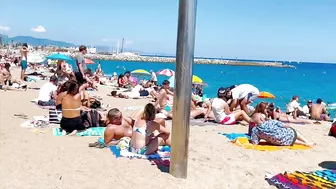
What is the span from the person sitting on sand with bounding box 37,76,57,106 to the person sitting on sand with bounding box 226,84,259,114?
439 cm

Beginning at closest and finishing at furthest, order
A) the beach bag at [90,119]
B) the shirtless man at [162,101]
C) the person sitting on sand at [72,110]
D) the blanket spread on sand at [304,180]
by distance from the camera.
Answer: the blanket spread on sand at [304,180] → the person sitting on sand at [72,110] → the beach bag at [90,119] → the shirtless man at [162,101]

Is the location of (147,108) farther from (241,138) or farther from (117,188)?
(241,138)

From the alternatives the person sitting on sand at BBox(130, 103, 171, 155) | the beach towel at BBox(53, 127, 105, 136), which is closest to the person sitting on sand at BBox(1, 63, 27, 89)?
the beach towel at BBox(53, 127, 105, 136)

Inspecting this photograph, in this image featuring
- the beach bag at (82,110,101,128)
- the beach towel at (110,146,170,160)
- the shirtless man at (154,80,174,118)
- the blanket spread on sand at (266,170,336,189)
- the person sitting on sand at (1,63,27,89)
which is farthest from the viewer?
the person sitting on sand at (1,63,27,89)

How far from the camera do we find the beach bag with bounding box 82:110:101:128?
6797 mm

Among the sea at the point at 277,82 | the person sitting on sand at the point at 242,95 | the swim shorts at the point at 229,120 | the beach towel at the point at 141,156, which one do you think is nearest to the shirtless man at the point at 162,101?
the swim shorts at the point at 229,120

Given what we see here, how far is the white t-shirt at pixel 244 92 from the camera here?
8891 mm

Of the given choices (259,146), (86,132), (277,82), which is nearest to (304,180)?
(259,146)

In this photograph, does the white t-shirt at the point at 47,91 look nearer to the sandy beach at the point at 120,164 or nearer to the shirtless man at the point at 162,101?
the shirtless man at the point at 162,101

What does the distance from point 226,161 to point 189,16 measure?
85.7 inches

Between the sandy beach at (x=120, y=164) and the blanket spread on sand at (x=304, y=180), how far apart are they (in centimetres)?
16

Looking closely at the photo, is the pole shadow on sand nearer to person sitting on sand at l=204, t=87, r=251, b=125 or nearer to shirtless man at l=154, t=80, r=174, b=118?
person sitting on sand at l=204, t=87, r=251, b=125

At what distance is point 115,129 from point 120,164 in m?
1.07

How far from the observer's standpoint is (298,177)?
4.60 m
